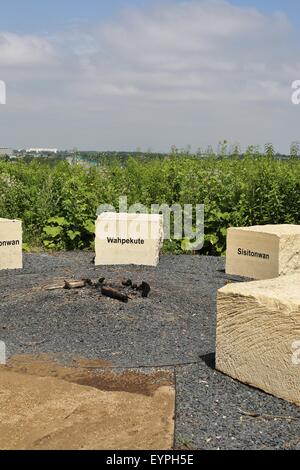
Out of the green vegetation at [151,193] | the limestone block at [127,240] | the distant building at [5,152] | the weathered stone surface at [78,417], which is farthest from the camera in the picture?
the distant building at [5,152]

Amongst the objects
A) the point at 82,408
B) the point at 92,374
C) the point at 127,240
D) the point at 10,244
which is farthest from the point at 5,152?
the point at 82,408

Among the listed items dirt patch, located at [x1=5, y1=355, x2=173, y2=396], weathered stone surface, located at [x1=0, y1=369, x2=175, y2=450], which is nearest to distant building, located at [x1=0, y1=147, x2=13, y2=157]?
dirt patch, located at [x1=5, y1=355, x2=173, y2=396]

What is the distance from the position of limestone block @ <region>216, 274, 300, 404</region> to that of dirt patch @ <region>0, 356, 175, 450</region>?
0.61m

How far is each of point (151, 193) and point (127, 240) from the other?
307 cm

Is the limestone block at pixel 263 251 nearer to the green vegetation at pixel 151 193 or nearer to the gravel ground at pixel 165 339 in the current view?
the gravel ground at pixel 165 339

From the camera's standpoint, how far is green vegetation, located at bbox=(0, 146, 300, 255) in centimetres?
1291

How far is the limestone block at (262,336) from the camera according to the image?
4.99m

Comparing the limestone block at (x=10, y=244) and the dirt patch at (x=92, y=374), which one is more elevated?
the limestone block at (x=10, y=244)

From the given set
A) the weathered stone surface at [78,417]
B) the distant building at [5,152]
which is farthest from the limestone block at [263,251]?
the distant building at [5,152]

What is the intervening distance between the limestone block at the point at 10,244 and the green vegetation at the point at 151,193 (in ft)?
7.89

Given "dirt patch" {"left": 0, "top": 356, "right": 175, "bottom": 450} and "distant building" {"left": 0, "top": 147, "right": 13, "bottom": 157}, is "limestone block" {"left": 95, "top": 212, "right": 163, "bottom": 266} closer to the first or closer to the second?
"dirt patch" {"left": 0, "top": 356, "right": 175, "bottom": 450}

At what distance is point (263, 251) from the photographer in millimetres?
9719
